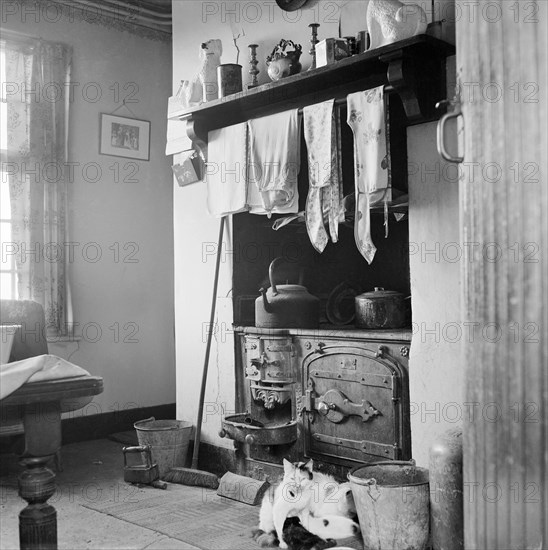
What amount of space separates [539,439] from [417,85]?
1778mm

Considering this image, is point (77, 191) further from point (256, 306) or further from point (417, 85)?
point (417, 85)

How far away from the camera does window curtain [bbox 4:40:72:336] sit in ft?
16.8

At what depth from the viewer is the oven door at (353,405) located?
11.3ft

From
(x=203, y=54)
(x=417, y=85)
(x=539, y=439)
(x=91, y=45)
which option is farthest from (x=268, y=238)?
(x=539, y=439)

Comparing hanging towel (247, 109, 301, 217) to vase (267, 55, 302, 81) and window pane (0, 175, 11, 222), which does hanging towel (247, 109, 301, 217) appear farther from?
window pane (0, 175, 11, 222)

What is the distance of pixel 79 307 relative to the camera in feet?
17.8

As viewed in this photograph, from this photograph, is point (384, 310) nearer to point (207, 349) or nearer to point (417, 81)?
point (417, 81)

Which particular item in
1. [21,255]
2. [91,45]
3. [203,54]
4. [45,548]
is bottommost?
[45,548]

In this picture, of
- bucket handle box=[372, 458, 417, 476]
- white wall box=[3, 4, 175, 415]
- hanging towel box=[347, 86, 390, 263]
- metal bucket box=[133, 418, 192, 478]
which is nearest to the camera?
bucket handle box=[372, 458, 417, 476]

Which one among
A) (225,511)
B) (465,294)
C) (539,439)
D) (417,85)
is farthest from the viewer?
(225,511)

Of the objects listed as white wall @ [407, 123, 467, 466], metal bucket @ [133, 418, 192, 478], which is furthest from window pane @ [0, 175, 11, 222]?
white wall @ [407, 123, 467, 466]

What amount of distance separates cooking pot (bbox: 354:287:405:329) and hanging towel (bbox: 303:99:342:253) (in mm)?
370

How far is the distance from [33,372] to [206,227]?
237 cm

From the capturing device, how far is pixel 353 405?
364cm
